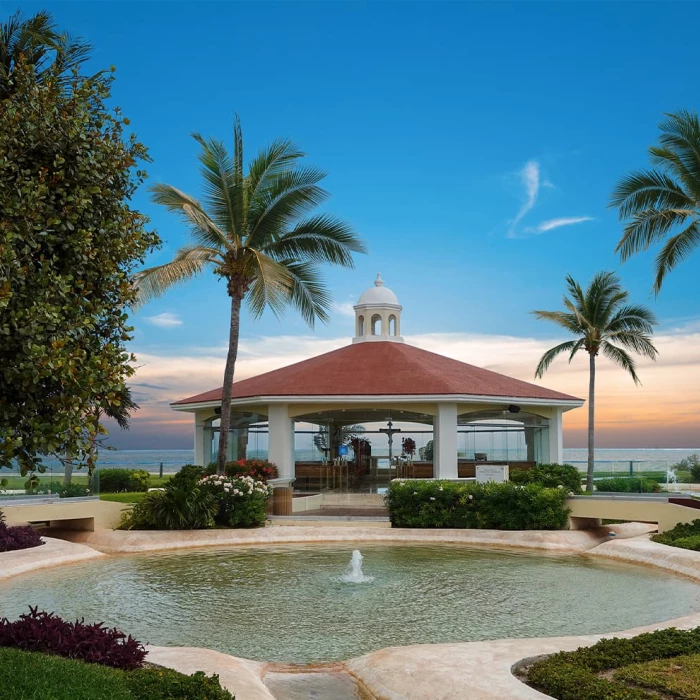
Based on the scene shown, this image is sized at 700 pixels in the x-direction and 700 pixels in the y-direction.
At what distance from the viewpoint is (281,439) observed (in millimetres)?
27266

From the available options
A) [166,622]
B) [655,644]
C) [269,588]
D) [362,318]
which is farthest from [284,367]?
[655,644]

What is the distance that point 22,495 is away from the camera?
69.1 feet

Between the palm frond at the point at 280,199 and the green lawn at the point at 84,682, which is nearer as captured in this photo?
the green lawn at the point at 84,682

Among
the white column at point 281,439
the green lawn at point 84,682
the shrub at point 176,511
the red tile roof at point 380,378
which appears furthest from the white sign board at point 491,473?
the green lawn at point 84,682

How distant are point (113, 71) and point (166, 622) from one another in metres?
7.65

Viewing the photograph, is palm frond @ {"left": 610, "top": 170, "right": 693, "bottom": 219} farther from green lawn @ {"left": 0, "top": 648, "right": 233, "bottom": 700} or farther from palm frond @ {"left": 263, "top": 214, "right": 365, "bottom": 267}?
green lawn @ {"left": 0, "top": 648, "right": 233, "bottom": 700}

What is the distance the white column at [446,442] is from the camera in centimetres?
2650

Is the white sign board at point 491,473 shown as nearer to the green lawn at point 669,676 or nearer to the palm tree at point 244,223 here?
the palm tree at point 244,223

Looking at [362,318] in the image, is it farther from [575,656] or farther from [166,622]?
[575,656]

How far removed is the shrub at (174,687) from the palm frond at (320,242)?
1851cm

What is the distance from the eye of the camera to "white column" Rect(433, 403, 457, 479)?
86.9ft

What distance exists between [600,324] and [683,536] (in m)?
13.1

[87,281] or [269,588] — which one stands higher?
[87,281]

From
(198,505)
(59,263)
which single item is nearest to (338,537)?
(198,505)
